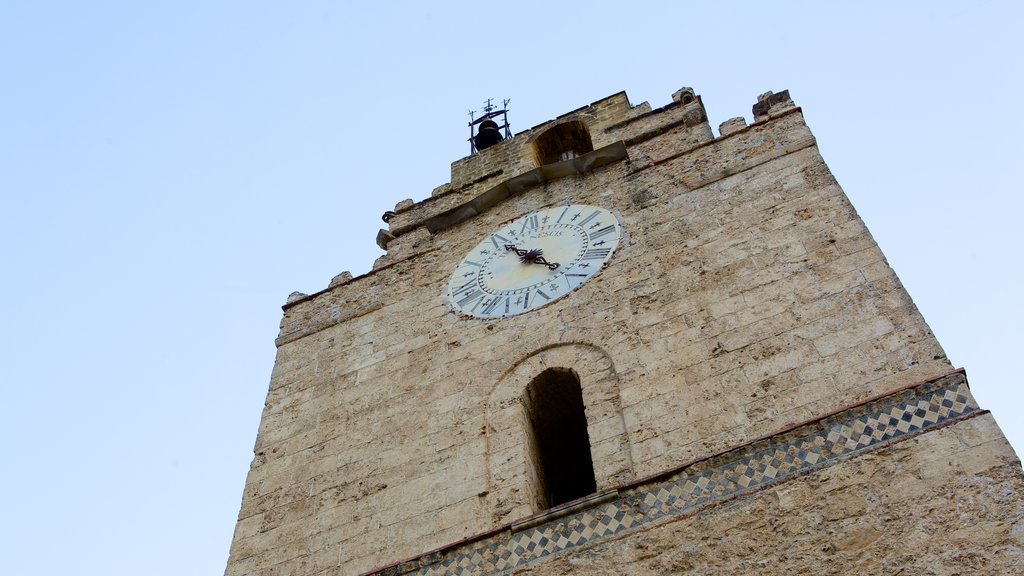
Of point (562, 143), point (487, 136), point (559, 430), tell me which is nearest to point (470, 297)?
point (559, 430)

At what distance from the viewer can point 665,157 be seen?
31.4ft

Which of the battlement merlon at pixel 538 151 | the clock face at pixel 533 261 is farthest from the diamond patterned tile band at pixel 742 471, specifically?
the battlement merlon at pixel 538 151

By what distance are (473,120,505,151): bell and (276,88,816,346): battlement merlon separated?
2888mm

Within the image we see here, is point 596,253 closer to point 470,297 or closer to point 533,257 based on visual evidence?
point 533,257

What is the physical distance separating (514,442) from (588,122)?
17.9 feet

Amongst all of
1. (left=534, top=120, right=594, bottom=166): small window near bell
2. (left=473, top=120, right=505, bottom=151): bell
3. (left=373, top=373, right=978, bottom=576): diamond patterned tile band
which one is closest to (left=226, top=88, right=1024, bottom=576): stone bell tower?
(left=373, top=373, right=978, bottom=576): diamond patterned tile band

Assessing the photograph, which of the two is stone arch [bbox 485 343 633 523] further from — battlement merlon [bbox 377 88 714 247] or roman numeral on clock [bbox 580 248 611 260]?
battlement merlon [bbox 377 88 714 247]

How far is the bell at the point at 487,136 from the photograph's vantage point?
45.2 feet

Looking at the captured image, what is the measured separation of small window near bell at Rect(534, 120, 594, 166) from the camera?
11828 millimetres

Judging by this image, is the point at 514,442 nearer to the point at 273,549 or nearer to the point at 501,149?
→ the point at 273,549

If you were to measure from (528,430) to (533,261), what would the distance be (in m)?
2.02

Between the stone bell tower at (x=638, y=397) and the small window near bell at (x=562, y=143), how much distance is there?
1.49 meters

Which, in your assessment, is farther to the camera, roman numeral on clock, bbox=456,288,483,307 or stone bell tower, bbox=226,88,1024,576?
roman numeral on clock, bbox=456,288,483,307

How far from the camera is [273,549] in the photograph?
695 cm
